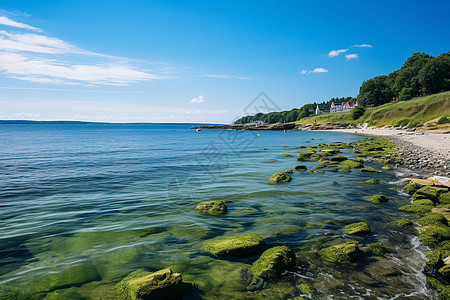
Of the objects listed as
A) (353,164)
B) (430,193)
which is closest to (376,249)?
(430,193)

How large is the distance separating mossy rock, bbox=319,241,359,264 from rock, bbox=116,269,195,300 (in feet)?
15.4

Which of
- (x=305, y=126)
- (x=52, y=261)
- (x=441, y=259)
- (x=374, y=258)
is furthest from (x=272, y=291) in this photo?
(x=305, y=126)

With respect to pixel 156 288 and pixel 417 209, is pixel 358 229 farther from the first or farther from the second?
pixel 156 288

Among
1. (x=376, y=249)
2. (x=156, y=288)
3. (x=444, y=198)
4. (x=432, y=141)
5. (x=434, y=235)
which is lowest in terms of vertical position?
(x=376, y=249)

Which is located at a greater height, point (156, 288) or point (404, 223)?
point (156, 288)

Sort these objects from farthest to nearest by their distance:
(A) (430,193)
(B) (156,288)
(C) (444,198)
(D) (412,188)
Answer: (D) (412,188), (A) (430,193), (C) (444,198), (B) (156,288)

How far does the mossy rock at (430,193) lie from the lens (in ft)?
43.3

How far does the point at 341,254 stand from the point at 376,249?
157 cm

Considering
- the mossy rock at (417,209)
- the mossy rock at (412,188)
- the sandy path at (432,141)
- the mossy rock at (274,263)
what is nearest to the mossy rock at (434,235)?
the mossy rock at (417,209)

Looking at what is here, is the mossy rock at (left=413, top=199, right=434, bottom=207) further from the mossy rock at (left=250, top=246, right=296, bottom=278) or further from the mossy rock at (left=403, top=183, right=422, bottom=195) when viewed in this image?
the mossy rock at (left=250, top=246, right=296, bottom=278)

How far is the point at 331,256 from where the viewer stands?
26.5 feet

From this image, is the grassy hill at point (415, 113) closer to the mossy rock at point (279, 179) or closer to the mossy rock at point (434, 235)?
the mossy rock at point (279, 179)

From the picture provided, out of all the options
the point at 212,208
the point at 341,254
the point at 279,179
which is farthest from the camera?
the point at 279,179

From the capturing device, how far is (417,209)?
11969 millimetres
